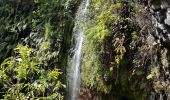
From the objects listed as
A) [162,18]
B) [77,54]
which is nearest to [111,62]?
[162,18]

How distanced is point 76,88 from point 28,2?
8.96 feet

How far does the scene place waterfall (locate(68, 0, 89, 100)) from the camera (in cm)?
553

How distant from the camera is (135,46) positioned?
4156 mm

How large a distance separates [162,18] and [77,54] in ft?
7.73

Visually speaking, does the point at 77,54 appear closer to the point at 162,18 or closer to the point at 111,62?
the point at 111,62

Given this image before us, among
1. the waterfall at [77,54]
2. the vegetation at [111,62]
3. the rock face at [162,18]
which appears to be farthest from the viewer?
the waterfall at [77,54]

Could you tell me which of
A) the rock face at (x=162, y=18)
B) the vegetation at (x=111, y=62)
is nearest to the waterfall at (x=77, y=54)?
the vegetation at (x=111, y=62)

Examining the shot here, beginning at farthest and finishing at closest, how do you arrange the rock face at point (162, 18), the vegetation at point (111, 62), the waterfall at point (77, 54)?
the waterfall at point (77, 54) → the vegetation at point (111, 62) → the rock face at point (162, 18)

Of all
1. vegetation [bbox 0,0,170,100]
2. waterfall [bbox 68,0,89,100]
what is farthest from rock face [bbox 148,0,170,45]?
waterfall [bbox 68,0,89,100]

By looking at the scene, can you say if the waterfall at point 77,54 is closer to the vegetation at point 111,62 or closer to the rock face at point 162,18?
the vegetation at point 111,62

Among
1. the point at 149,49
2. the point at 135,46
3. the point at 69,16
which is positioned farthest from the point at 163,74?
the point at 69,16

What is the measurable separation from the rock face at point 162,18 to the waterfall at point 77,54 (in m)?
2.05

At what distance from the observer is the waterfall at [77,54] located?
5.53 m

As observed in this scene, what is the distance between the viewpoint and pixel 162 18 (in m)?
3.43
